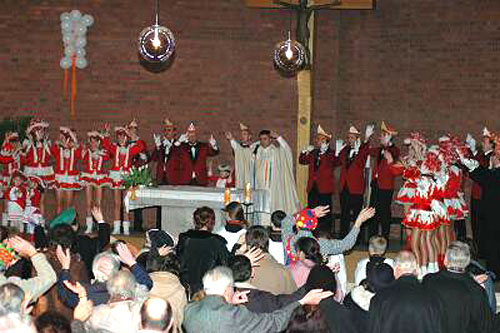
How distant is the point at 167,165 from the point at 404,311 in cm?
1100

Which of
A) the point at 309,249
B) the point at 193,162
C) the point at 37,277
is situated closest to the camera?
the point at 37,277

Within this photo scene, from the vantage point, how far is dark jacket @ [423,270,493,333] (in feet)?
21.6

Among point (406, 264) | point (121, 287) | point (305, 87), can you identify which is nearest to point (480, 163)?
point (305, 87)

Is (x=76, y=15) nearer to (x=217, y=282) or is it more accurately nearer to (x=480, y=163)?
(x=480, y=163)

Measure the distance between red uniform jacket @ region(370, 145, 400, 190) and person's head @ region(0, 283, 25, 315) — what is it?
35.7 feet

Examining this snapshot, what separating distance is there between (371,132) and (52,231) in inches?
371

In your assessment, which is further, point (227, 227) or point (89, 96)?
point (89, 96)

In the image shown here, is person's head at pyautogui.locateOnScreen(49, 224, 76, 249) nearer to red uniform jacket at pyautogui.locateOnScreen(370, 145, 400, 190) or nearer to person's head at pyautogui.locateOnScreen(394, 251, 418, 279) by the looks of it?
person's head at pyautogui.locateOnScreen(394, 251, 418, 279)

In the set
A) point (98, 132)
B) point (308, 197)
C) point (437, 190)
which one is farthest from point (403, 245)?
point (98, 132)

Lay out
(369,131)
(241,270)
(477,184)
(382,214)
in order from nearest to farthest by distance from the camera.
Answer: (241,270), (477,184), (382,214), (369,131)

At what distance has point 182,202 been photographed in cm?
1470

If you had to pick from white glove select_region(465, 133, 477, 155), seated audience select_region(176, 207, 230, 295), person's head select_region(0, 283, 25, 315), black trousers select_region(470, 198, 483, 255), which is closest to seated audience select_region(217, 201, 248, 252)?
seated audience select_region(176, 207, 230, 295)

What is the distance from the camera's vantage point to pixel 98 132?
56.5 ft

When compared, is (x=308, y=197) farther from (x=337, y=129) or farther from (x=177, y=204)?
(x=177, y=204)
